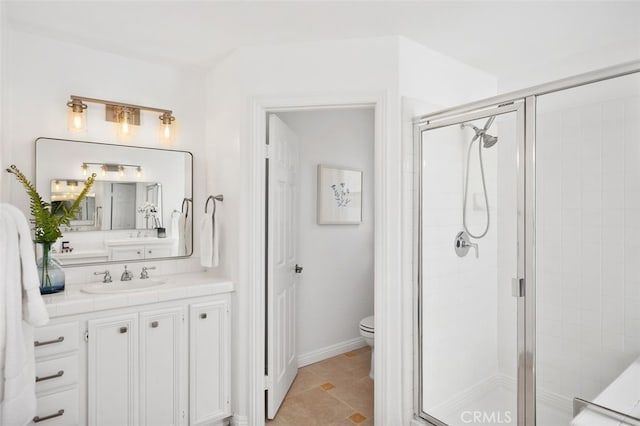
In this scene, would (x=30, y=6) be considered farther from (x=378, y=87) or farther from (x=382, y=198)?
(x=382, y=198)

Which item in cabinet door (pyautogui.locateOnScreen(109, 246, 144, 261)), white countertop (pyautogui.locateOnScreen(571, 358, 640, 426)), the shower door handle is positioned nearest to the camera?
white countertop (pyautogui.locateOnScreen(571, 358, 640, 426))

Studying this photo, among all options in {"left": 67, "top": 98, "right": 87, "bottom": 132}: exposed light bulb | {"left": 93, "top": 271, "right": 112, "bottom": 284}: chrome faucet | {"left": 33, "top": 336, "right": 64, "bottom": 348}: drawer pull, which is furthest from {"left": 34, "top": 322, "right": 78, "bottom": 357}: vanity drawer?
{"left": 67, "top": 98, "right": 87, "bottom": 132}: exposed light bulb

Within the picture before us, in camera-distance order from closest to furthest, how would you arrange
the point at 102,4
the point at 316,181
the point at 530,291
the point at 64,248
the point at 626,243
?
the point at 530,291, the point at 102,4, the point at 626,243, the point at 64,248, the point at 316,181

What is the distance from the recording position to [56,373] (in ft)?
6.04

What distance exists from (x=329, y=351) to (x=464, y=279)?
165 cm

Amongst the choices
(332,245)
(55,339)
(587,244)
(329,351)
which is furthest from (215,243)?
(587,244)

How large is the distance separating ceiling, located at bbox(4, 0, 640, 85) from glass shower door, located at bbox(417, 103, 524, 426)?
583mm

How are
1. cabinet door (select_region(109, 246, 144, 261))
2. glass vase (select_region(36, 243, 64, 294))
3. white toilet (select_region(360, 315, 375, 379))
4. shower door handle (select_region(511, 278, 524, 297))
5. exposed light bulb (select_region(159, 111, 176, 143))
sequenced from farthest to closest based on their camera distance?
white toilet (select_region(360, 315, 375, 379))
exposed light bulb (select_region(159, 111, 176, 143))
cabinet door (select_region(109, 246, 144, 261))
glass vase (select_region(36, 243, 64, 294))
shower door handle (select_region(511, 278, 524, 297))

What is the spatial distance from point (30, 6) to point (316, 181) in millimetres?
2254

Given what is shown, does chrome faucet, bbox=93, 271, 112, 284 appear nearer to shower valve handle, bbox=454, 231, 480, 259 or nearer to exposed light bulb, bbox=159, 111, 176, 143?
exposed light bulb, bbox=159, 111, 176, 143

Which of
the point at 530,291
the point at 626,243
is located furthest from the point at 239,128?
the point at 626,243

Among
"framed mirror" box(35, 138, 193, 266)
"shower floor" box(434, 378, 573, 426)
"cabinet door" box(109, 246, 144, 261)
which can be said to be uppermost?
"framed mirror" box(35, 138, 193, 266)

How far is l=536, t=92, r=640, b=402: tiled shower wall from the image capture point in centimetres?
217

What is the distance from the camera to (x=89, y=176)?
7.85ft
